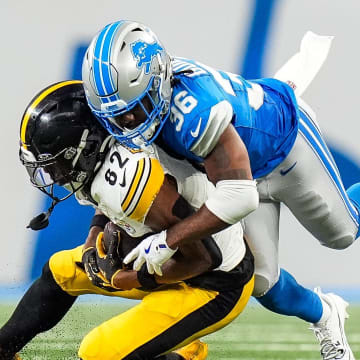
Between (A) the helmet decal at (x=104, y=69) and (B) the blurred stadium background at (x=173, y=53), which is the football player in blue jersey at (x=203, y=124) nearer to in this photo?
(A) the helmet decal at (x=104, y=69)

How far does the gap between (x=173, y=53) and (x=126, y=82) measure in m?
1.76

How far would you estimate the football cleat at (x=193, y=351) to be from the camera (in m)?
2.75

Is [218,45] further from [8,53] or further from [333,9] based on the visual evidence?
[8,53]

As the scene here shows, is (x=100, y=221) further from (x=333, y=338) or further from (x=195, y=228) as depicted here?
(x=333, y=338)

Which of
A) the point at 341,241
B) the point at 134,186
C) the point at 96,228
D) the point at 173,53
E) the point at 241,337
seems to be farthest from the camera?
the point at 173,53

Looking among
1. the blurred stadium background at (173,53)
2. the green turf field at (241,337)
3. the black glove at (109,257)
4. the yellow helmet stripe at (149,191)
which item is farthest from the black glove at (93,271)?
the blurred stadium background at (173,53)

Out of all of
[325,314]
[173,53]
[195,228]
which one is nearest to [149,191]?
[195,228]

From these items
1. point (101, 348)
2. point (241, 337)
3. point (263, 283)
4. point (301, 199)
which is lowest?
point (241, 337)

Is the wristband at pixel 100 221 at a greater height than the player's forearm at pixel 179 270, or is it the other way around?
the player's forearm at pixel 179 270

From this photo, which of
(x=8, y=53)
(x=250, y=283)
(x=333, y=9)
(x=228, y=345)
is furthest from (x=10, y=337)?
(x=333, y=9)

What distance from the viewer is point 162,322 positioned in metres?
2.28

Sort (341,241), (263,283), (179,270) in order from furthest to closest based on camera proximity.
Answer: (341,241), (263,283), (179,270)

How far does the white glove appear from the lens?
7.16 feet

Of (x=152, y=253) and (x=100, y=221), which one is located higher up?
(x=152, y=253)
